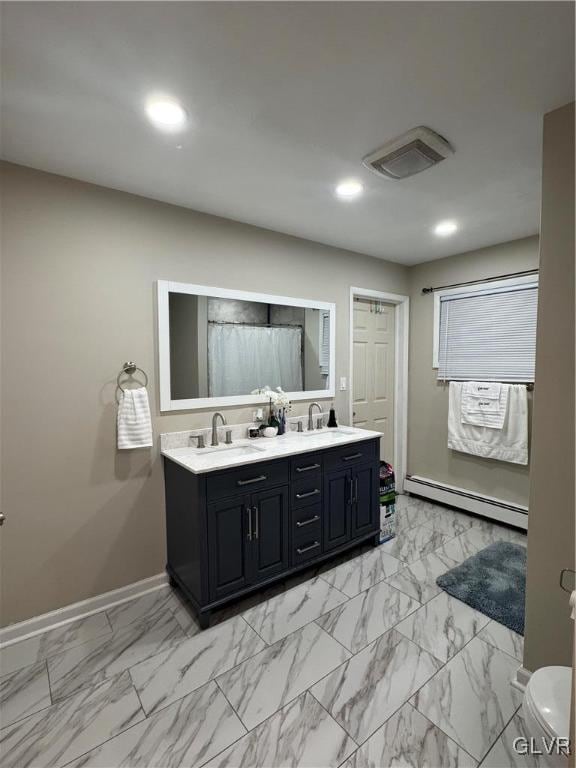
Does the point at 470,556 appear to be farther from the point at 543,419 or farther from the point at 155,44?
the point at 155,44

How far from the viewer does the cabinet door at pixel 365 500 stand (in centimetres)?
268

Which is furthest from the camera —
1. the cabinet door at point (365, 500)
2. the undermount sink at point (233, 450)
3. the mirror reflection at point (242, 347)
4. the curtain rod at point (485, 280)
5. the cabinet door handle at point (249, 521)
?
the curtain rod at point (485, 280)

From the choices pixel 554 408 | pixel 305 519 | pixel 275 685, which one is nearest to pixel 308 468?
pixel 305 519

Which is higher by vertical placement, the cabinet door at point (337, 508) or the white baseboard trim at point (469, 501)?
the cabinet door at point (337, 508)

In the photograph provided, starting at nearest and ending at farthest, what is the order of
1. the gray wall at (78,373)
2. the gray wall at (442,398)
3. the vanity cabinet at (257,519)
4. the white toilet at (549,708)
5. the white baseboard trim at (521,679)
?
1. the white toilet at (549,708)
2. the white baseboard trim at (521,679)
3. the gray wall at (78,373)
4. the vanity cabinet at (257,519)
5. the gray wall at (442,398)

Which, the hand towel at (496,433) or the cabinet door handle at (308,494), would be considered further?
the hand towel at (496,433)

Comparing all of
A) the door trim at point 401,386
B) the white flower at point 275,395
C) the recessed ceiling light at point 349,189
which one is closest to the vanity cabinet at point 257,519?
the white flower at point 275,395

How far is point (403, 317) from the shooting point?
3939 millimetres

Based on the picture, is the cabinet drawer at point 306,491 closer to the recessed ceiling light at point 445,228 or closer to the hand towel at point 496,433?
the hand towel at point 496,433

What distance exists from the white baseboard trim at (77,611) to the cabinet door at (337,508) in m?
1.14

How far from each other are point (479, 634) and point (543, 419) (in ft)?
4.19

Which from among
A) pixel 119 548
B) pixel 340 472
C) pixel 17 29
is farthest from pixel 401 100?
Result: pixel 119 548

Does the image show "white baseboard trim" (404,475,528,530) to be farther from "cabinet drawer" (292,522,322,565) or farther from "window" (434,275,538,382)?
"cabinet drawer" (292,522,322,565)

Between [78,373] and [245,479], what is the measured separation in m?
1.14
